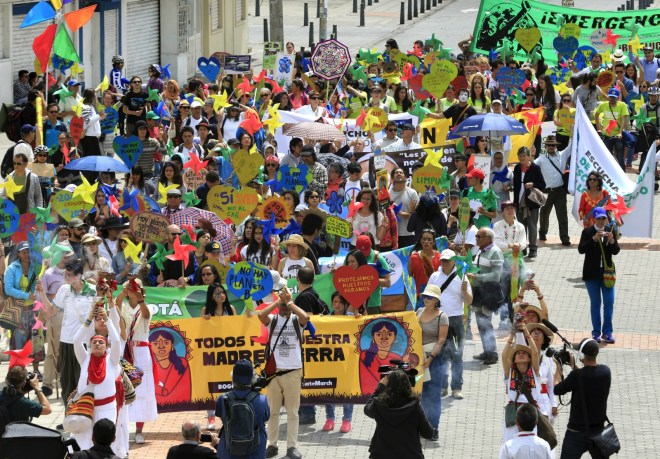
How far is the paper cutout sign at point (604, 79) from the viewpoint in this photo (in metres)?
25.9

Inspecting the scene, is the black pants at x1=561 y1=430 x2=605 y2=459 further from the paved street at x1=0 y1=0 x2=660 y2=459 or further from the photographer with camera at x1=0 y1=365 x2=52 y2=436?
the photographer with camera at x1=0 y1=365 x2=52 y2=436

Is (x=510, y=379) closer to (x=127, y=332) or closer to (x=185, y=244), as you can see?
(x=127, y=332)

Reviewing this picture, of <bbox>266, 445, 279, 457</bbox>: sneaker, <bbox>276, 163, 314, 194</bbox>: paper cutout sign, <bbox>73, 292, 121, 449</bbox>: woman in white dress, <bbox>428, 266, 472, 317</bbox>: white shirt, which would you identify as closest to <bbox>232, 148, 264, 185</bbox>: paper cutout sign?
<bbox>276, 163, 314, 194</bbox>: paper cutout sign

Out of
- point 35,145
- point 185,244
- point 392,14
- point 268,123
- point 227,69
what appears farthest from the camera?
point 392,14

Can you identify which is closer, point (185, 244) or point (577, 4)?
point (185, 244)

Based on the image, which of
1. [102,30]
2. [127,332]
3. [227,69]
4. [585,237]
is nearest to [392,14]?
[102,30]

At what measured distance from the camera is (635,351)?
16.5 m

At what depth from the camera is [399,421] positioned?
1121 cm

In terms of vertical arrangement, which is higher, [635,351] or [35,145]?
[35,145]

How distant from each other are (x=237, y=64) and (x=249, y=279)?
1334 cm

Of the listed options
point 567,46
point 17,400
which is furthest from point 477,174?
point 567,46

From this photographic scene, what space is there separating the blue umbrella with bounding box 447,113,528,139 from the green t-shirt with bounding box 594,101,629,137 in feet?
8.13

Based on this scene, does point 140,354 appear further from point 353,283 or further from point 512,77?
point 512,77

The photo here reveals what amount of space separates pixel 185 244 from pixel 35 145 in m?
5.02
